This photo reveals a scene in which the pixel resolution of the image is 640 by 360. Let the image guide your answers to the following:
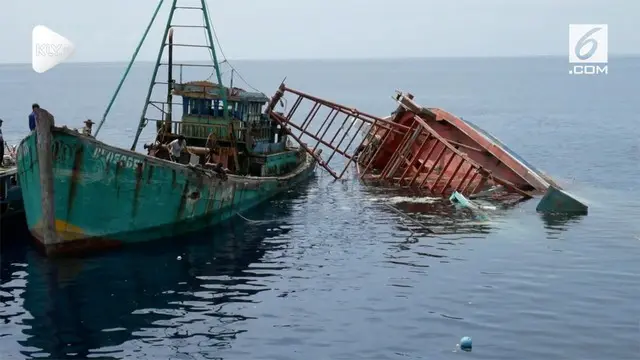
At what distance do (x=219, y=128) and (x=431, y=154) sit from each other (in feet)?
41.5

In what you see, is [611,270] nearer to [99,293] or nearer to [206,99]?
[99,293]

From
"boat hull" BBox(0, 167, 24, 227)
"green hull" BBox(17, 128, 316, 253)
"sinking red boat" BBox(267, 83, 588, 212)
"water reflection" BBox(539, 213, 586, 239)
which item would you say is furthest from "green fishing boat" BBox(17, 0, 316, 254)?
"water reflection" BBox(539, 213, 586, 239)

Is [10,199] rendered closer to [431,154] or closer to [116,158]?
[116,158]

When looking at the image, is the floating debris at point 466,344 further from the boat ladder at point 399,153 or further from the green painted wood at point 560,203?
the boat ladder at point 399,153

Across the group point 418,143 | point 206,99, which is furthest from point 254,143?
point 418,143

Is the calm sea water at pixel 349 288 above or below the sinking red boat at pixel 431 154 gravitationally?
below

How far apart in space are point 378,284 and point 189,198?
9.11 metres

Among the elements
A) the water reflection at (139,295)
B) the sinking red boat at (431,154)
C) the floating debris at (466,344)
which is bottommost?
the floating debris at (466,344)

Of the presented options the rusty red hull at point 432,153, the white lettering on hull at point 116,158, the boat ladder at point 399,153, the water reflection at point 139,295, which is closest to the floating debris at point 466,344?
the water reflection at point 139,295

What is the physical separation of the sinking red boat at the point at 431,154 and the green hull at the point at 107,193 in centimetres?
1446

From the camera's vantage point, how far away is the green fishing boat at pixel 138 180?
1059 inches

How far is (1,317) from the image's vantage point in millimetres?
21469

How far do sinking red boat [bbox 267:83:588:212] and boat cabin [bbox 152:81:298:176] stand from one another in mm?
4978

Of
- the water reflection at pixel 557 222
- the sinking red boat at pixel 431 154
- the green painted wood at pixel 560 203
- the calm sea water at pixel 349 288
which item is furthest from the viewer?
the sinking red boat at pixel 431 154
